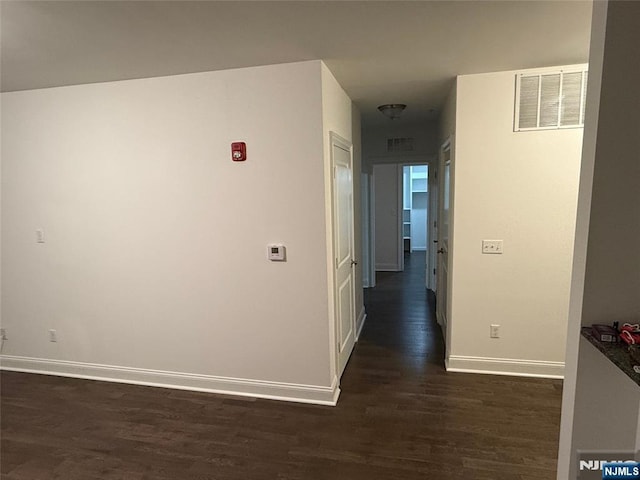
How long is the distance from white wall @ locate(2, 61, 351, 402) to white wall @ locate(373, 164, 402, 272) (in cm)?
371

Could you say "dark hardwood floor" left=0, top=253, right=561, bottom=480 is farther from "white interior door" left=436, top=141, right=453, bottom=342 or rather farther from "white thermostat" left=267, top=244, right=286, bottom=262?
"white thermostat" left=267, top=244, right=286, bottom=262

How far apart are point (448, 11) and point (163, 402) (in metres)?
3.22

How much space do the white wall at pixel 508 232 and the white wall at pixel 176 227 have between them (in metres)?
1.17

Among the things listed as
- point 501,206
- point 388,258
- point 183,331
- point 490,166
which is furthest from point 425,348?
point 388,258

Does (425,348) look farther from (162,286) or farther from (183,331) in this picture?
(162,286)

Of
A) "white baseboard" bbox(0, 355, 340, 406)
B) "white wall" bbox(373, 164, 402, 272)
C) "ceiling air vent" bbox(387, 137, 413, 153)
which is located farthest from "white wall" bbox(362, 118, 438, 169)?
"white baseboard" bbox(0, 355, 340, 406)

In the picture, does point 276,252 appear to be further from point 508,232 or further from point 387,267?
point 387,267

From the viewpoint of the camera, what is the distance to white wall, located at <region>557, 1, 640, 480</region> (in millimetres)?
1190

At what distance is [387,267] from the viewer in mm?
7133

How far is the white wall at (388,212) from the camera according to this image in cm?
693

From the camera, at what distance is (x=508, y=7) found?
1.76 meters

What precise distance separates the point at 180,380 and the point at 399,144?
14.0 feet

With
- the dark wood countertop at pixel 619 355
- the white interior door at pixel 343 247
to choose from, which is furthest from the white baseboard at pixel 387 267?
the dark wood countertop at pixel 619 355

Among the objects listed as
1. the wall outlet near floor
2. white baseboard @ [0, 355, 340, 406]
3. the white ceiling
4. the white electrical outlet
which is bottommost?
white baseboard @ [0, 355, 340, 406]
